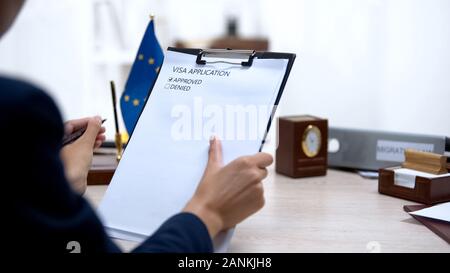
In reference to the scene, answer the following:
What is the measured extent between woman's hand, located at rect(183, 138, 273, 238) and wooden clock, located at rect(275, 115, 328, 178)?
1.70ft

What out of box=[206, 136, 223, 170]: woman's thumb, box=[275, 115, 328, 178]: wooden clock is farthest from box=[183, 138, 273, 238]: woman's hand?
box=[275, 115, 328, 178]: wooden clock

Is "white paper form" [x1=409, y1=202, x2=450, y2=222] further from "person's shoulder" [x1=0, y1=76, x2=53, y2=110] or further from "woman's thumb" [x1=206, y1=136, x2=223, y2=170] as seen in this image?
"person's shoulder" [x1=0, y1=76, x2=53, y2=110]

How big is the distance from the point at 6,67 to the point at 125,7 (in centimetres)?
84

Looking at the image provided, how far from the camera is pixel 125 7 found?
3213mm

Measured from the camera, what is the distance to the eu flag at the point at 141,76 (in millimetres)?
1456

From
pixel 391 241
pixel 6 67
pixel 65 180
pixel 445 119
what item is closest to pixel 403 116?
pixel 445 119

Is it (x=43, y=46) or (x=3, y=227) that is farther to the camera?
(x=43, y=46)

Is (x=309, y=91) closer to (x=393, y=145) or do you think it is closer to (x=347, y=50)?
(x=347, y=50)

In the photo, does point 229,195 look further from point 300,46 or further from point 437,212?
point 300,46

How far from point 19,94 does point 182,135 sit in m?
0.52

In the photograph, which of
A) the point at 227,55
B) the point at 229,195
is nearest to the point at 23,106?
the point at 229,195

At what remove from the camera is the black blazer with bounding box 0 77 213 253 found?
1.66 feet

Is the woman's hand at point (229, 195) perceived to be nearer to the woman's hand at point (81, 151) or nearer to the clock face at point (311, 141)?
the woman's hand at point (81, 151)

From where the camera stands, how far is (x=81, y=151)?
1.13 m
